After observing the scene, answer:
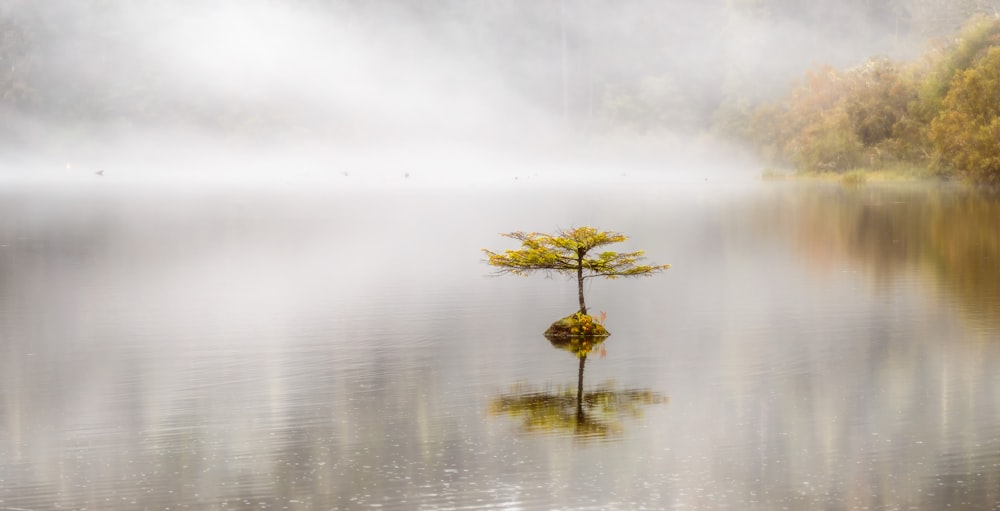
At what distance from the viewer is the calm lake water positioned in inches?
833

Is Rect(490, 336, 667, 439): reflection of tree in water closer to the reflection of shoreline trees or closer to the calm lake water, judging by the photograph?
the calm lake water

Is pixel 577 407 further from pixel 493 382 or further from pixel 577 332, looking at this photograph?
pixel 577 332

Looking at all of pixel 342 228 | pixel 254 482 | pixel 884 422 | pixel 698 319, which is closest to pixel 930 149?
pixel 342 228

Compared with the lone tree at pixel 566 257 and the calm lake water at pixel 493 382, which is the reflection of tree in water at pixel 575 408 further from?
the lone tree at pixel 566 257

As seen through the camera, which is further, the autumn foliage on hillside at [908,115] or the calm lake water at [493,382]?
the autumn foliage on hillside at [908,115]

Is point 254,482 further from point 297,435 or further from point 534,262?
point 534,262

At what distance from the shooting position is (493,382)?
95.9ft

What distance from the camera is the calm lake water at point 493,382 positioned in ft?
Answer: 69.4

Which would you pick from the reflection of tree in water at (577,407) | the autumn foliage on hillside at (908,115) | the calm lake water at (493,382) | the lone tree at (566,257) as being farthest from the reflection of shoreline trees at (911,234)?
the reflection of tree in water at (577,407)

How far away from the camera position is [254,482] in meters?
21.4

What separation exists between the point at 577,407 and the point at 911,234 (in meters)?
43.0

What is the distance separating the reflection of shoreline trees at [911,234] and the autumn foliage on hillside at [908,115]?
15.4ft

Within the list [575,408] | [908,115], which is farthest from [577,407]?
[908,115]

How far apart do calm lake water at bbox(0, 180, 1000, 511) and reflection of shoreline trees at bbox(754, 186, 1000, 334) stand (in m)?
0.33
